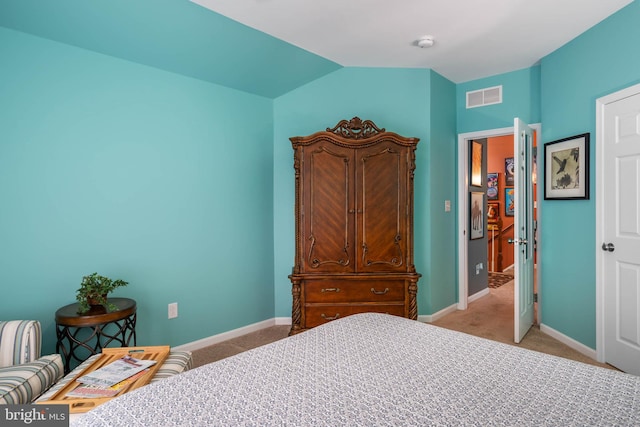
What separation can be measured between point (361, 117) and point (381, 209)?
3.78 feet

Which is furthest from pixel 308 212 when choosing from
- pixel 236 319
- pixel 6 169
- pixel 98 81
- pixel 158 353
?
pixel 6 169

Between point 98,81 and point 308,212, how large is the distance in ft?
6.07

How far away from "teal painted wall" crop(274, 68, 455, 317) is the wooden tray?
196 centimetres

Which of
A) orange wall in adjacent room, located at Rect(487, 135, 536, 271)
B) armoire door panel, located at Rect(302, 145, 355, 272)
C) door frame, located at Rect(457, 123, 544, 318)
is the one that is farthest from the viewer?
orange wall in adjacent room, located at Rect(487, 135, 536, 271)

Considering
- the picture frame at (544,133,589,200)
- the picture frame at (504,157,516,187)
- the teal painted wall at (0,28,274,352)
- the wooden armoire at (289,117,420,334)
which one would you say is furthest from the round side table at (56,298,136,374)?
the picture frame at (504,157,516,187)

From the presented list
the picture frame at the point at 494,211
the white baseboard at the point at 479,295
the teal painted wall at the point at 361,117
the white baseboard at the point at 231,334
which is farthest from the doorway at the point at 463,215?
the picture frame at the point at 494,211

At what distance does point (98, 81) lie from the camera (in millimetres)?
2746

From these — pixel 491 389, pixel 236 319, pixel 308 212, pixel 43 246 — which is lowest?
pixel 236 319

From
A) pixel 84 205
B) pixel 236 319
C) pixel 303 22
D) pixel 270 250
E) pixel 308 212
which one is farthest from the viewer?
pixel 270 250

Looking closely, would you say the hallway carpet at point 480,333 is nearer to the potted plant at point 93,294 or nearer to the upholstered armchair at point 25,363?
the potted plant at point 93,294

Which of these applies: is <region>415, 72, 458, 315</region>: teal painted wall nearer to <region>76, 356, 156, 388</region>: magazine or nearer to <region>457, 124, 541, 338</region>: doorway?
<region>457, 124, 541, 338</region>: doorway

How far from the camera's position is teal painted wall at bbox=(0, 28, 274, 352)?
95.9 inches

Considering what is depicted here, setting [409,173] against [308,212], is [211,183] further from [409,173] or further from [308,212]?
[409,173]

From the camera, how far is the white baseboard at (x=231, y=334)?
330cm
